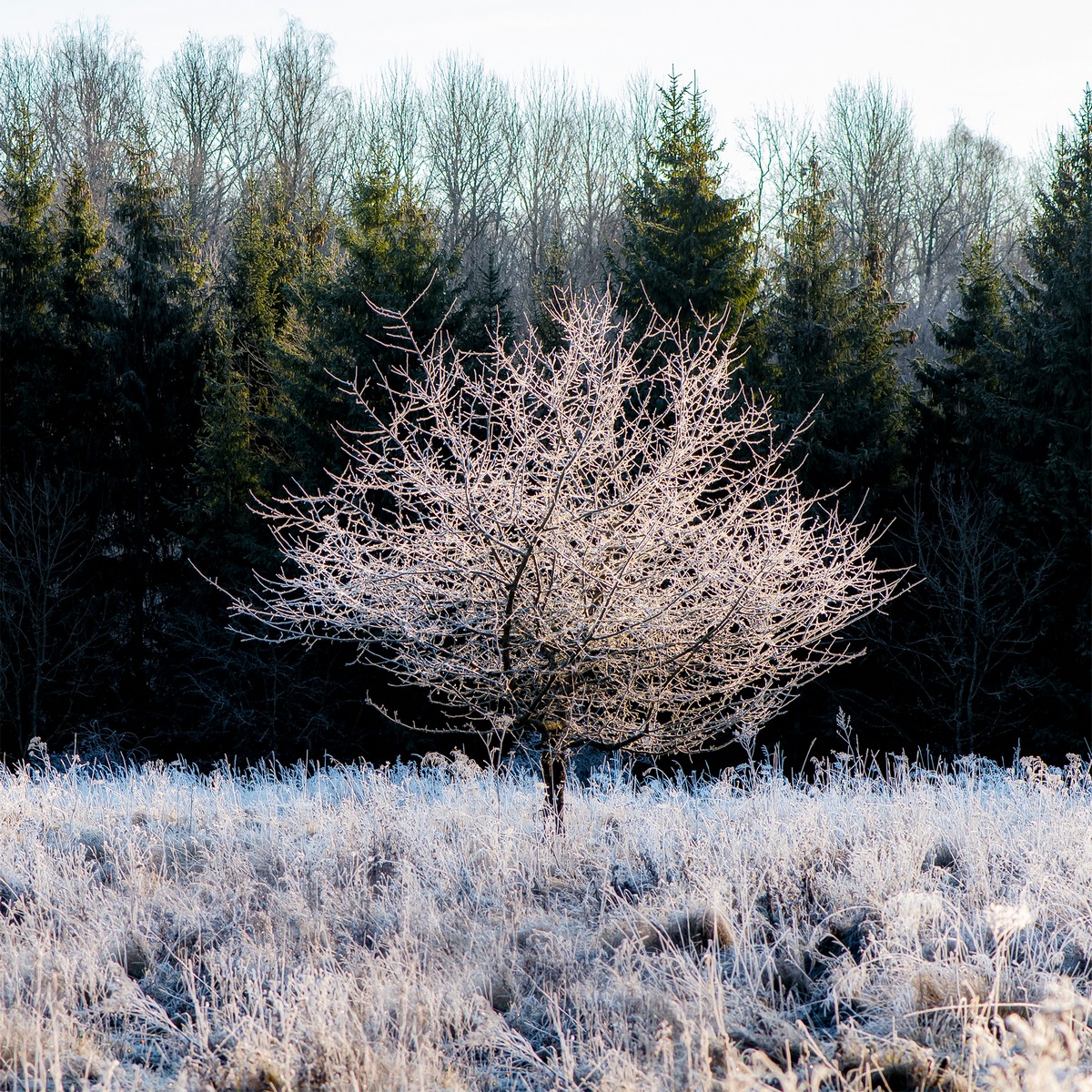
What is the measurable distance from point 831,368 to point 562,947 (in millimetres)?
13495

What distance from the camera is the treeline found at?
580 inches

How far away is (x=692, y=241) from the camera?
1627 cm

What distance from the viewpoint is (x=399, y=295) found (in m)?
16.0

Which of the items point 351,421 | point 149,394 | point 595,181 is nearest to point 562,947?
point 351,421

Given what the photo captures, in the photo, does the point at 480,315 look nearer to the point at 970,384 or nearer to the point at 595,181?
the point at 970,384

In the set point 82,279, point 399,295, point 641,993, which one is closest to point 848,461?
point 399,295

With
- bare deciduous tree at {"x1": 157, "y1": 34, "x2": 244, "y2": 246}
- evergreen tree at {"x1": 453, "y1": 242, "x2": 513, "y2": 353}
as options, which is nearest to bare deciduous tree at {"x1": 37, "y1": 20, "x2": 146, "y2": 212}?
bare deciduous tree at {"x1": 157, "y1": 34, "x2": 244, "y2": 246}

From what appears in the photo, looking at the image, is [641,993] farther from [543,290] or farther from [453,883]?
[543,290]

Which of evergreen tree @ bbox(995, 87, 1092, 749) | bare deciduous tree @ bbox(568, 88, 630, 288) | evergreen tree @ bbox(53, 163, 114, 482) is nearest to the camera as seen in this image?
evergreen tree @ bbox(995, 87, 1092, 749)

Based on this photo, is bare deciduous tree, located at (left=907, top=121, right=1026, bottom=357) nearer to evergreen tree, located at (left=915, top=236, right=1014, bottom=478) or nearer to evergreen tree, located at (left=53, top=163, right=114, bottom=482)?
evergreen tree, located at (left=915, top=236, right=1014, bottom=478)

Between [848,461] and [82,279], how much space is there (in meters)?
16.2

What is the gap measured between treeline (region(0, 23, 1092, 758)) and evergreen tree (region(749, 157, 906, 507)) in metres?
0.05

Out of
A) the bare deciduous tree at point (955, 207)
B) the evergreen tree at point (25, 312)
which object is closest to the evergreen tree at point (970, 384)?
the evergreen tree at point (25, 312)

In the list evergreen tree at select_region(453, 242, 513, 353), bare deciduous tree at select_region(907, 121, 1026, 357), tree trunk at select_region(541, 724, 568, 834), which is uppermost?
bare deciduous tree at select_region(907, 121, 1026, 357)
